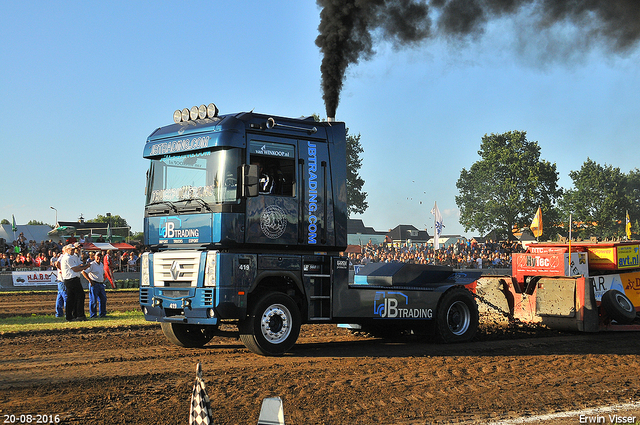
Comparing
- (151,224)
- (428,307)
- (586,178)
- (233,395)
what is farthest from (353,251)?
(586,178)

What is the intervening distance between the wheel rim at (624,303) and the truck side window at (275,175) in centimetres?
715

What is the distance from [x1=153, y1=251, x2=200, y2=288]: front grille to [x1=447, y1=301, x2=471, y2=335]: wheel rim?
4977mm

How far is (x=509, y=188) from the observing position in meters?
59.6

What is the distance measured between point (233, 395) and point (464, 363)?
373cm

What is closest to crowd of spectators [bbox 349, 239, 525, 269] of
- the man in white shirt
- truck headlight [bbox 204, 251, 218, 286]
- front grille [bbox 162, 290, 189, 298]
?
the man in white shirt

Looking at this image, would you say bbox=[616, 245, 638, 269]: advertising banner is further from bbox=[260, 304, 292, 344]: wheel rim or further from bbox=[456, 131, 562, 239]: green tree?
bbox=[456, 131, 562, 239]: green tree

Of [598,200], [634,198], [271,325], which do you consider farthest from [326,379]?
[634,198]

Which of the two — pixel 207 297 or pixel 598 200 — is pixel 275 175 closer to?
pixel 207 297

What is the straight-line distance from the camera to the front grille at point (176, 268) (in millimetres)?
8953

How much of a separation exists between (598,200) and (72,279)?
2732 inches

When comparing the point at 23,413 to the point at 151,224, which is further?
the point at 151,224

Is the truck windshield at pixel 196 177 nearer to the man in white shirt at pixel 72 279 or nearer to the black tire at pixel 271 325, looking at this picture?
the black tire at pixel 271 325

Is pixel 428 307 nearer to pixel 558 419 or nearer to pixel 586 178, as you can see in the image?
pixel 558 419

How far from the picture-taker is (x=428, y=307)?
11.1 m
